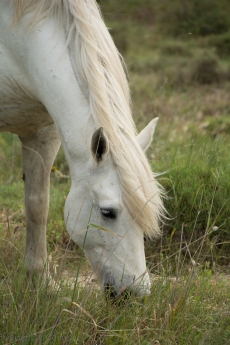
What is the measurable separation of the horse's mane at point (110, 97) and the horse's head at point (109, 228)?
0.05 metres

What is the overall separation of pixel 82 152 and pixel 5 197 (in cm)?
233

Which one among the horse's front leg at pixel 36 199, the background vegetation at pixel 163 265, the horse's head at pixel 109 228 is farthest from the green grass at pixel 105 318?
the horse's front leg at pixel 36 199

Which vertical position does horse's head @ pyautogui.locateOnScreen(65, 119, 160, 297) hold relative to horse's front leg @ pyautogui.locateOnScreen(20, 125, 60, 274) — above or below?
above

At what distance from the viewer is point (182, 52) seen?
591 inches

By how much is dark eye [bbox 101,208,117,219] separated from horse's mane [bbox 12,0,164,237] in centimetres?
8

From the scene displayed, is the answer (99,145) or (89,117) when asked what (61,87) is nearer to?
(89,117)

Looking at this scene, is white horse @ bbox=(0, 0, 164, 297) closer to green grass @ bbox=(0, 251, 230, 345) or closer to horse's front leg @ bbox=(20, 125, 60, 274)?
Result: green grass @ bbox=(0, 251, 230, 345)

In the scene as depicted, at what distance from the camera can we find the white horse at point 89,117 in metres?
2.66

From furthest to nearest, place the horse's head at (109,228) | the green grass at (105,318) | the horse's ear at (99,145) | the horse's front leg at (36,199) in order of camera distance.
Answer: the horse's front leg at (36,199)
the horse's head at (109,228)
the horse's ear at (99,145)
the green grass at (105,318)

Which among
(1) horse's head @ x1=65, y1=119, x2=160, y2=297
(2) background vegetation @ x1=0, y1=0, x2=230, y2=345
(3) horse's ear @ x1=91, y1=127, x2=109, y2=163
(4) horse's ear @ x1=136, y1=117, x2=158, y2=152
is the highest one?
(3) horse's ear @ x1=91, y1=127, x2=109, y2=163

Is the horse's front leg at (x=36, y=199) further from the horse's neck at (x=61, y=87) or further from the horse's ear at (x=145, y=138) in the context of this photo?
the horse's ear at (x=145, y=138)

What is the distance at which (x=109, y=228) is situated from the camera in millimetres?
2736

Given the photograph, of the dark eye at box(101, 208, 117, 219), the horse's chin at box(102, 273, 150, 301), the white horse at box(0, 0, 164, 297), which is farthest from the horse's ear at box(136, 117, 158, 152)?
the horse's chin at box(102, 273, 150, 301)

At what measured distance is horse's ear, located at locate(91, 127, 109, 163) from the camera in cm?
257
